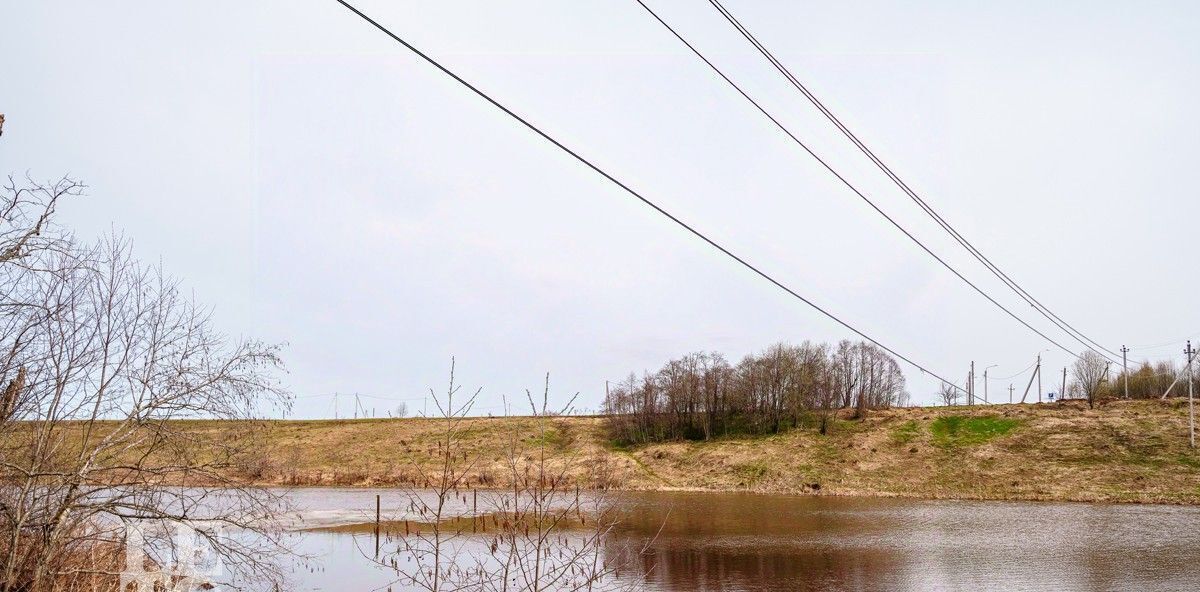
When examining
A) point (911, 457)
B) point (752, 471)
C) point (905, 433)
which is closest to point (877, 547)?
point (752, 471)

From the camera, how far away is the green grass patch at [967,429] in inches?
2424

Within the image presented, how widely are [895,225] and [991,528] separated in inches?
1119

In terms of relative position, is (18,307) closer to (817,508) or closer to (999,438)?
(817,508)

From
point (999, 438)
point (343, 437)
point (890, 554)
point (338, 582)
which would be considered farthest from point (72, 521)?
point (343, 437)

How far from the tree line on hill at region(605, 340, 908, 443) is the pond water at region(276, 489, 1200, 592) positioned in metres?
27.0

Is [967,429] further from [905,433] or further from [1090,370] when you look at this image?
[1090,370]

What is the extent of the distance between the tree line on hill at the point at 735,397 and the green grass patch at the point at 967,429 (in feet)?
25.0

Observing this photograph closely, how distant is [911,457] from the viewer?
60.4m

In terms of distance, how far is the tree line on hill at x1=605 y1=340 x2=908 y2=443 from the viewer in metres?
74.1
